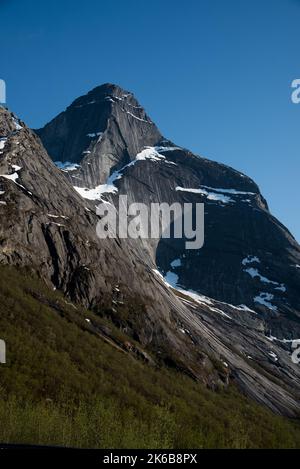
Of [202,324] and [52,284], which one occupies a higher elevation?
[52,284]

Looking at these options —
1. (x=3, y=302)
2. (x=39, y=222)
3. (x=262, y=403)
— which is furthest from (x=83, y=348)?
(x=262, y=403)

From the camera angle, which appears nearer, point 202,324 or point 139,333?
point 139,333
